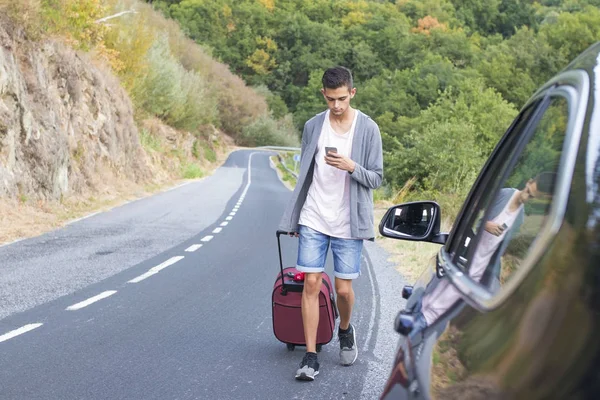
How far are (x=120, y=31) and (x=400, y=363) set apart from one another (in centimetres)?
3548

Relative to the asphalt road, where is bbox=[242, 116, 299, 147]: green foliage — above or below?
below

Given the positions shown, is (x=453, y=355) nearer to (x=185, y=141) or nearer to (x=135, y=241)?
(x=135, y=241)

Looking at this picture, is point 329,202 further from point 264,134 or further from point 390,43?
point 390,43

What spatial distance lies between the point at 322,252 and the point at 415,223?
2187 mm

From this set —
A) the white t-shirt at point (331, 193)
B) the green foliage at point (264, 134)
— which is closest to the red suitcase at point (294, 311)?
the white t-shirt at point (331, 193)

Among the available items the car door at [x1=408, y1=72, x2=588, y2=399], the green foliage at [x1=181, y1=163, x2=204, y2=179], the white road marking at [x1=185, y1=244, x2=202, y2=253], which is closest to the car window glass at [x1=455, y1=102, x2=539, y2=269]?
the car door at [x1=408, y1=72, x2=588, y2=399]

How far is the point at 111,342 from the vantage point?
249 inches

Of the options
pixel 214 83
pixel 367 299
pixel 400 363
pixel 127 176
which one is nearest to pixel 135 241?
pixel 367 299

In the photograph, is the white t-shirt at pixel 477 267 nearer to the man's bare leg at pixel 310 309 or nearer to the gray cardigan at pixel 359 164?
the gray cardigan at pixel 359 164

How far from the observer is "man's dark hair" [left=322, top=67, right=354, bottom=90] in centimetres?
512

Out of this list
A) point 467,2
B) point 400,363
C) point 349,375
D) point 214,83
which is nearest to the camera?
point 400,363

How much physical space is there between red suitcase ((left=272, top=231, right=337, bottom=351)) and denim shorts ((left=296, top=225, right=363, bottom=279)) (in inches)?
13.5

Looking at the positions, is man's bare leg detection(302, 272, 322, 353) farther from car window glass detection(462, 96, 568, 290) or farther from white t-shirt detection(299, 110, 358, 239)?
car window glass detection(462, 96, 568, 290)

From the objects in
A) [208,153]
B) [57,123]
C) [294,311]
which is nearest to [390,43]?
[208,153]
